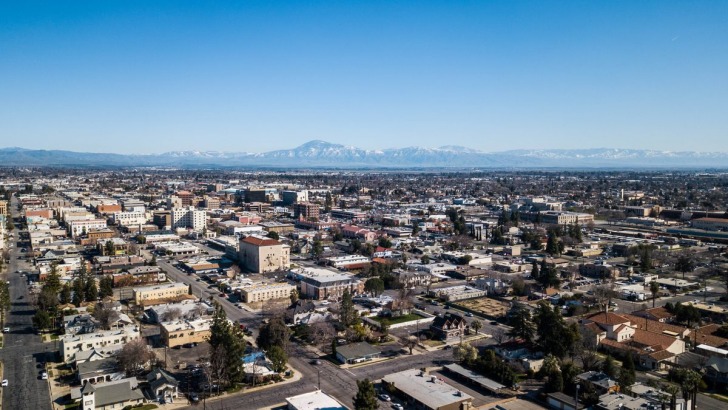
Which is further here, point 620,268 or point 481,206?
point 481,206

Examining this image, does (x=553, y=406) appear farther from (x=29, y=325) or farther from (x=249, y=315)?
(x=29, y=325)

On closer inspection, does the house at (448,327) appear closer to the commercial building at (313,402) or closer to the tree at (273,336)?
the tree at (273,336)

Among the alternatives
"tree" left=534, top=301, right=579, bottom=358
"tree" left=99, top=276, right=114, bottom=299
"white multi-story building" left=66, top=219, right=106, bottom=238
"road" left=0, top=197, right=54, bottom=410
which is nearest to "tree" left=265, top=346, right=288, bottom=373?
"road" left=0, top=197, right=54, bottom=410

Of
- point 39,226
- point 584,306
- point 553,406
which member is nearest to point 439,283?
point 584,306

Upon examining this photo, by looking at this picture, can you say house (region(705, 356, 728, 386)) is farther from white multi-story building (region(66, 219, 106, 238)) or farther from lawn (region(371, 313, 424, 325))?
white multi-story building (region(66, 219, 106, 238))

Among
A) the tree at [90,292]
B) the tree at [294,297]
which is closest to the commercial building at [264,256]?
the tree at [294,297]
